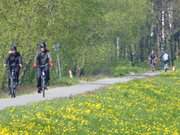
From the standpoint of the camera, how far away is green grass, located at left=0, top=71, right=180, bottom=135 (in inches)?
614

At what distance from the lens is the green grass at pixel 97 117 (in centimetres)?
1560

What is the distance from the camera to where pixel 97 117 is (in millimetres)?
18031

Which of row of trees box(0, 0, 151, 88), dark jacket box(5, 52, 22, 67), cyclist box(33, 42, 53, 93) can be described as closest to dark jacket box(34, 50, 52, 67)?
cyclist box(33, 42, 53, 93)

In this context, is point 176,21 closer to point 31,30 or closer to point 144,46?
point 144,46

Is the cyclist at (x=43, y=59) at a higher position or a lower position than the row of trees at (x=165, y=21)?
lower

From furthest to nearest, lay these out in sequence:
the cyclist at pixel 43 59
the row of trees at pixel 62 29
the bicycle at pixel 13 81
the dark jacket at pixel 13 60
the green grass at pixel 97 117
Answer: the row of trees at pixel 62 29 → the bicycle at pixel 13 81 → the dark jacket at pixel 13 60 → the cyclist at pixel 43 59 → the green grass at pixel 97 117

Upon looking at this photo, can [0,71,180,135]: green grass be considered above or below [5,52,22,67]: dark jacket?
below

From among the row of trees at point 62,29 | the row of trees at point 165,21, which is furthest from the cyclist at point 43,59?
the row of trees at point 165,21

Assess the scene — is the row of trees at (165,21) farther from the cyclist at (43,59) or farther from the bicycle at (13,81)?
the cyclist at (43,59)

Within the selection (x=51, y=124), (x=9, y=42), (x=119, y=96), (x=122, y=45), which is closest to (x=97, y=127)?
(x=51, y=124)

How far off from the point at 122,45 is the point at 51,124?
2333 inches

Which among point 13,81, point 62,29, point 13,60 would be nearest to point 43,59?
point 13,60

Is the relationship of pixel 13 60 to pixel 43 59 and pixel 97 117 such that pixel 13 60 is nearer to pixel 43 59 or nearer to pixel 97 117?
pixel 43 59

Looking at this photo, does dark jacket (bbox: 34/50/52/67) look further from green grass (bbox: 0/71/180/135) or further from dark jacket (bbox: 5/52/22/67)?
green grass (bbox: 0/71/180/135)
